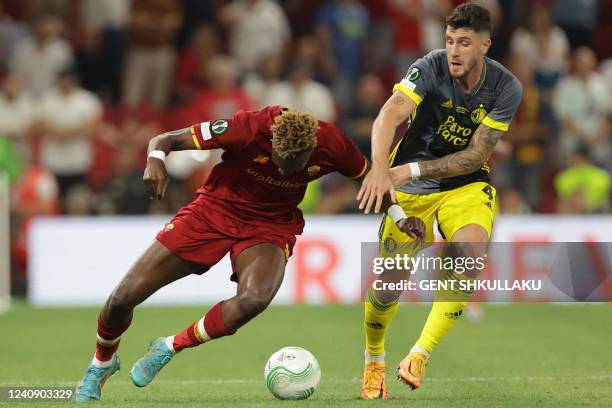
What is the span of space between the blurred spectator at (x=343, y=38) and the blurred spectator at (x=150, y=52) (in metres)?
2.17

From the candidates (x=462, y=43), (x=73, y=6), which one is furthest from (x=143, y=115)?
(x=462, y=43)

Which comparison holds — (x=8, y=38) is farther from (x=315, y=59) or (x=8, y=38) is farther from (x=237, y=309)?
(x=237, y=309)

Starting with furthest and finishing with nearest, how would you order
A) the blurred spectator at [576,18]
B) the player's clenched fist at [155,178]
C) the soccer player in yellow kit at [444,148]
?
1. the blurred spectator at [576,18]
2. the soccer player in yellow kit at [444,148]
3. the player's clenched fist at [155,178]

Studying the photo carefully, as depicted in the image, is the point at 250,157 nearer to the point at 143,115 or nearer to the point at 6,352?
the point at 6,352

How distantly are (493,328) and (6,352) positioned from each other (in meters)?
4.90

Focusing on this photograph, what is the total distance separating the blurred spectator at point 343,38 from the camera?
1678 centimetres

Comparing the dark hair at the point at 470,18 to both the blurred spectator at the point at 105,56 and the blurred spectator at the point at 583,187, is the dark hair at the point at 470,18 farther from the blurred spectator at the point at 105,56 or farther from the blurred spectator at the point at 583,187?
the blurred spectator at the point at 105,56

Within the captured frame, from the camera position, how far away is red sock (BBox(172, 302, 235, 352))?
280 inches

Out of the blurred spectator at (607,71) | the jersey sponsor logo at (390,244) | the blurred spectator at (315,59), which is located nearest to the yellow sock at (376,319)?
the jersey sponsor logo at (390,244)

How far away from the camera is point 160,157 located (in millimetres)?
7074

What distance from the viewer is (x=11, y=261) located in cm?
1516

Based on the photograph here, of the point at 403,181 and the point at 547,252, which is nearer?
the point at 403,181

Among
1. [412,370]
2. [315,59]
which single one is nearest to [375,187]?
[412,370]

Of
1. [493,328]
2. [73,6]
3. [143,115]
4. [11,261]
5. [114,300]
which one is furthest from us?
[73,6]
